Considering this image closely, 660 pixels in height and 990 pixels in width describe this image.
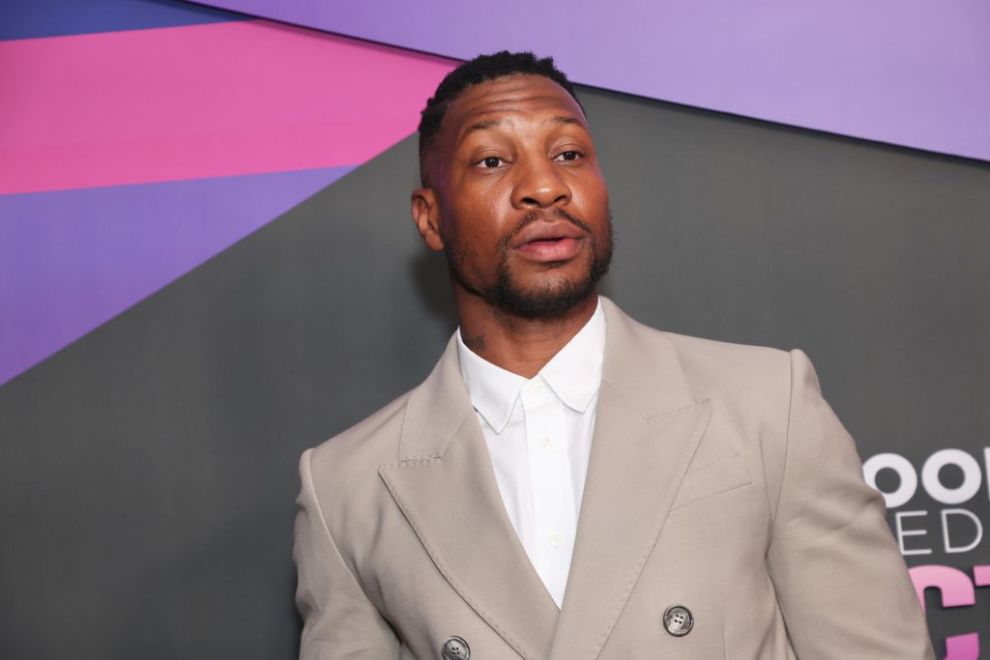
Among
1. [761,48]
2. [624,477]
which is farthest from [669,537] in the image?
[761,48]

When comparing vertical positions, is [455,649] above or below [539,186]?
below

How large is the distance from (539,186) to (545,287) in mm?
145

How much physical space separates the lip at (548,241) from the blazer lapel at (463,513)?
241 mm

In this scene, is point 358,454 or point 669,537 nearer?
point 669,537

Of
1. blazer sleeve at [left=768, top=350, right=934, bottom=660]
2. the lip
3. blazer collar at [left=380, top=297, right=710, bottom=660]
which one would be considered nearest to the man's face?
the lip

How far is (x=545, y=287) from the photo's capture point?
152 centimetres

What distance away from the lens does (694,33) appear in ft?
6.56

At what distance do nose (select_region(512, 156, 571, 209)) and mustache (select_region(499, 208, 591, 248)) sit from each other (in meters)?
0.01

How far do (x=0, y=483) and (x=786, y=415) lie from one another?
4.75 ft

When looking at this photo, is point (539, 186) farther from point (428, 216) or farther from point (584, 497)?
point (584, 497)

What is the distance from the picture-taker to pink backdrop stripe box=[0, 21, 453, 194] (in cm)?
203

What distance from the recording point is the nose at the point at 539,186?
4.95 feet

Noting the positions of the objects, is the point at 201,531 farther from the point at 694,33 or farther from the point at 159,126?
the point at 694,33

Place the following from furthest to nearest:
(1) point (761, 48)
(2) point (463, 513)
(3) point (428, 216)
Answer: (1) point (761, 48) → (3) point (428, 216) → (2) point (463, 513)
